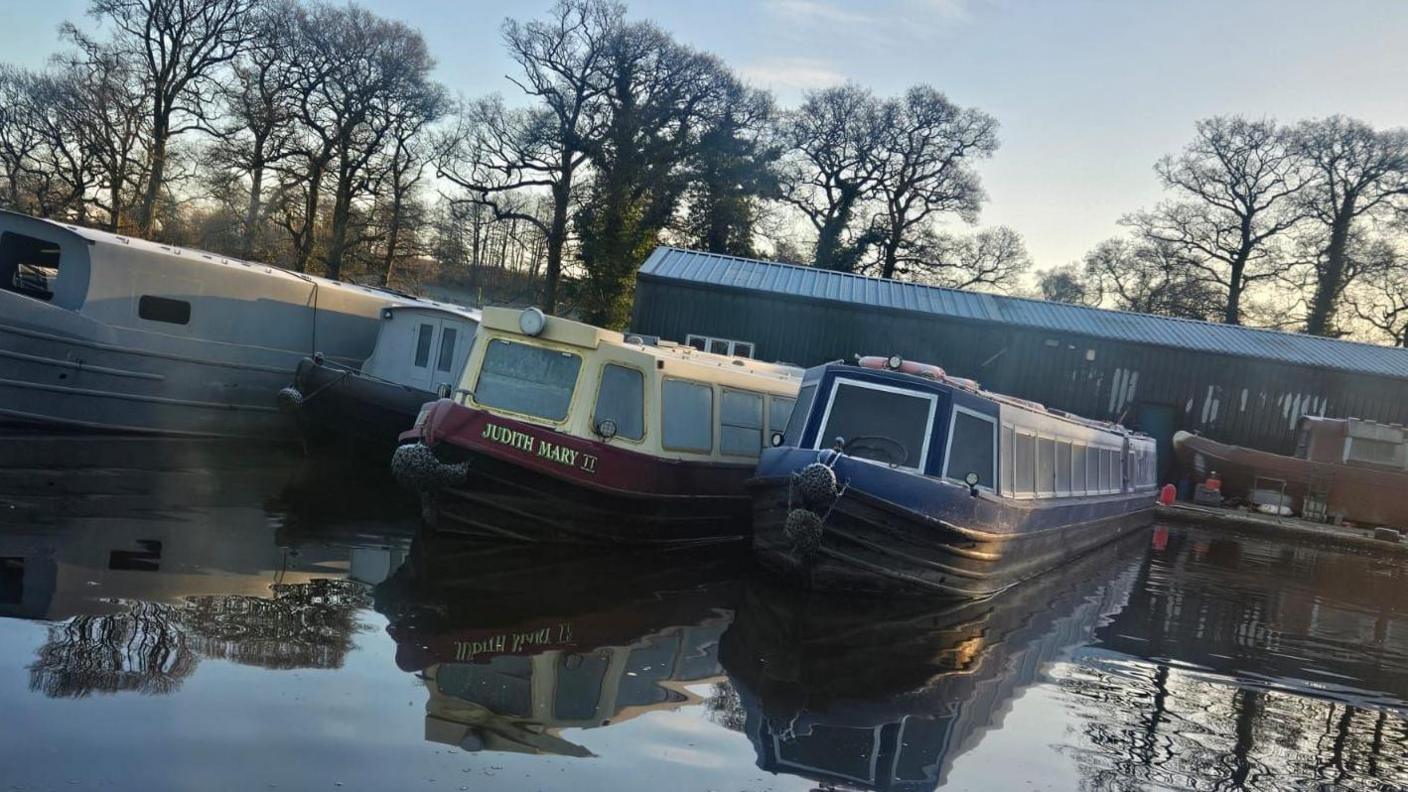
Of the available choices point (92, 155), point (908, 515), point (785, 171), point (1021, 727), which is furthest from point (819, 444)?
point (785, 171)

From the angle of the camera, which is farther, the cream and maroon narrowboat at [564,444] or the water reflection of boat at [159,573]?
the cream and maroon narrowboat at [564,444]

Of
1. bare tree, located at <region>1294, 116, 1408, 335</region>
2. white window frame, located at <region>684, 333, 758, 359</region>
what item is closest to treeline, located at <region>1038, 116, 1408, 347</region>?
bare tree, located at <region>1294, 116, 1408, 335</region>

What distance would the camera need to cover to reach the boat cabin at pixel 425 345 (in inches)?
661

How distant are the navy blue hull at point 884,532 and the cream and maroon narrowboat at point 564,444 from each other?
1.37 m

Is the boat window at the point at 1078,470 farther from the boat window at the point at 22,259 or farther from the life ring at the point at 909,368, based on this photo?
the boat window at the point at 22,259

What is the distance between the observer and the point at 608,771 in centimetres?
539

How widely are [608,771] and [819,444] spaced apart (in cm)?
582

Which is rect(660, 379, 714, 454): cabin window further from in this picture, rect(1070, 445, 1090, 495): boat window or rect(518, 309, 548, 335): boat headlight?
rect(1070, 445, 1090, 495): boat window

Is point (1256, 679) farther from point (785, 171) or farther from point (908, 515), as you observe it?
point (785, 171)

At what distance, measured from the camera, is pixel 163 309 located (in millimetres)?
15789

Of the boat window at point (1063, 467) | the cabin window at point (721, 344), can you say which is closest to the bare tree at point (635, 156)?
the cabin window at point (721, 344)

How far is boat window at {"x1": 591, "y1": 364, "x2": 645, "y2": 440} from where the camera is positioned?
36.6 feet

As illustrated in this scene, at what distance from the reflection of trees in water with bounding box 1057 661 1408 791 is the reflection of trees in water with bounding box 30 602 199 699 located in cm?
546

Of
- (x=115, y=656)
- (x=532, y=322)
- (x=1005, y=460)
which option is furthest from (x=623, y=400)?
(x=115, y=656)
